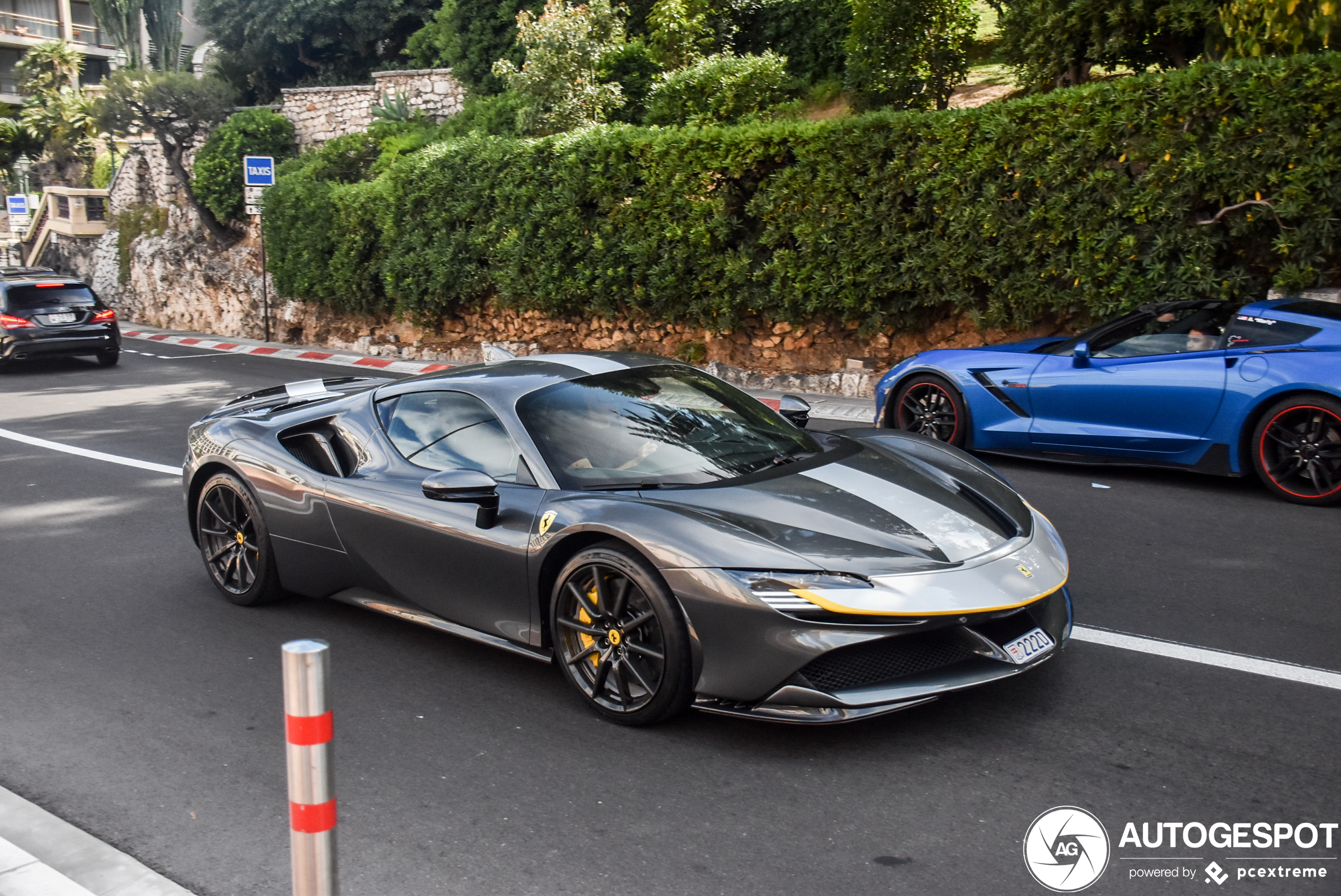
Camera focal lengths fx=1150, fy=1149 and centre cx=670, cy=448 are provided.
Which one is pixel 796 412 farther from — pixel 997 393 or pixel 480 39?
pixel 480 39

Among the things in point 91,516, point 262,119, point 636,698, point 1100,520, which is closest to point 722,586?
point 636,698

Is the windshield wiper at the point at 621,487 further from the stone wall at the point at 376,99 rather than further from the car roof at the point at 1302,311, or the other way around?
the stone wall at the point at 376,99

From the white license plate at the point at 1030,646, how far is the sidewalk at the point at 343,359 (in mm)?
5384

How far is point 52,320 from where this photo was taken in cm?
1706

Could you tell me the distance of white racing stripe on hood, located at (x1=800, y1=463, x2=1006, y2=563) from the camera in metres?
4.19

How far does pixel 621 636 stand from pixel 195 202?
2526cm

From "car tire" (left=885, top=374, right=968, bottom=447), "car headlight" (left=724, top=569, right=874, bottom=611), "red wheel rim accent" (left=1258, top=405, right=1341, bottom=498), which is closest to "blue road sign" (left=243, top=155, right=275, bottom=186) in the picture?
"car tire" (left=885, top=374, right=968, bottom=447)

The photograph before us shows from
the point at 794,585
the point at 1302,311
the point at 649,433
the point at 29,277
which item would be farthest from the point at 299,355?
the point at 794,585

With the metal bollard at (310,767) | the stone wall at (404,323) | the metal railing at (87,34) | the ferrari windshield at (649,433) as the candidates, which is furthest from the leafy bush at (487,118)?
the metal railing at (87,34)

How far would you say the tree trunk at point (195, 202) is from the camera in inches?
1028

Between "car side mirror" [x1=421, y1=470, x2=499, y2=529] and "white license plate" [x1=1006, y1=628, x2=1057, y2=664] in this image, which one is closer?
"white license plate" [x1=1006, y1=628, x2=1057, y2=664]

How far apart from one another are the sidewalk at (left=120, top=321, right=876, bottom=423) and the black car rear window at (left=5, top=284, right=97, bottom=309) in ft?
10.5

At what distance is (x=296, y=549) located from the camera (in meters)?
5.44

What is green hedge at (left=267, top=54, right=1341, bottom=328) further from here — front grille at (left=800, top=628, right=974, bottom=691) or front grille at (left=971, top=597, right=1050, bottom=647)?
front grille at (left=800, top=628, right=974, bottom=691)
